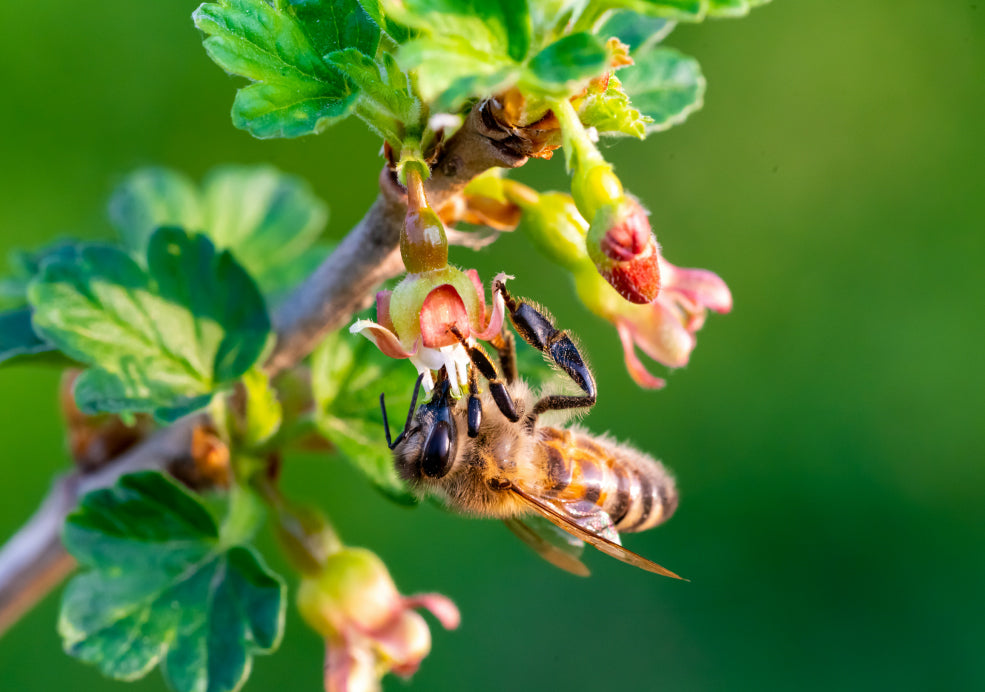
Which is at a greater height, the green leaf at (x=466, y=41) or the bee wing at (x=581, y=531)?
the green leaf at (x=466, y=41)

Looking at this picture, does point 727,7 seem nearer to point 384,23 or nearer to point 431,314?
point 384,23

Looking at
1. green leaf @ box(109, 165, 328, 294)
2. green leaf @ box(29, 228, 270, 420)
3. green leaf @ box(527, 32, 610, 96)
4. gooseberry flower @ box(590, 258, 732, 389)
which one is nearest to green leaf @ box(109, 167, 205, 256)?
green leaf @ box(109, 165, 328, 294)

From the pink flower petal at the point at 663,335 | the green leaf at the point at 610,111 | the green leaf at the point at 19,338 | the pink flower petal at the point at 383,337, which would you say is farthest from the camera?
the green leaf at the point at 19,338

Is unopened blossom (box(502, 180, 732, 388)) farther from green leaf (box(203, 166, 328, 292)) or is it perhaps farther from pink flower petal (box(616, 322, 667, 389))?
green leaf (box(203, 166, 328, 292))

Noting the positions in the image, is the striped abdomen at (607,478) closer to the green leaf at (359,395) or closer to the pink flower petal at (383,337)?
the green leaf at (359,395)

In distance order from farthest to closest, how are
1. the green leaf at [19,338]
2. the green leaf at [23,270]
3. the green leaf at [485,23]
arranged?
1. the green leaf at [23,270]
2. the green leaf at [19,338]
3. the green leaf at [485,23]

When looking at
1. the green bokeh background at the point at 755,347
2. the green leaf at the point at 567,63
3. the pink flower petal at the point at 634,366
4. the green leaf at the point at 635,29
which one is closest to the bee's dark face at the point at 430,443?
the pink flower petal at the point at 634,366
